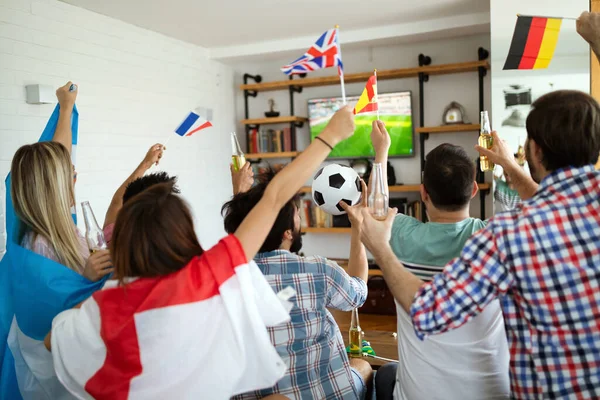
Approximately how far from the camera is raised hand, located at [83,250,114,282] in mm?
1775

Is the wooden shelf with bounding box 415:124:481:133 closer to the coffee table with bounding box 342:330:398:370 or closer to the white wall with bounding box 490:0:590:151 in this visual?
the white wall with bounding box 490:0:590:151

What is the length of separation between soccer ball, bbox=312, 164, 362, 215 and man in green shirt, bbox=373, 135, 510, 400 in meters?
0.28

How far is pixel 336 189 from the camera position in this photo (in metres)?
2.07

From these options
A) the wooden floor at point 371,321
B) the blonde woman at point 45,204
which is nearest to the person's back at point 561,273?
the blonde woman at point 45,204

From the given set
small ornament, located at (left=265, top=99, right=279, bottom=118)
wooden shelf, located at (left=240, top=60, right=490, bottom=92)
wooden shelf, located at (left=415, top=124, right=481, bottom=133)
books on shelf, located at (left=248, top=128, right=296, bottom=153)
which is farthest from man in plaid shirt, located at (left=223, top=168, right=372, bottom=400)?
A: small ornament, located at (left=265, top=99, right=279, bottom=118)

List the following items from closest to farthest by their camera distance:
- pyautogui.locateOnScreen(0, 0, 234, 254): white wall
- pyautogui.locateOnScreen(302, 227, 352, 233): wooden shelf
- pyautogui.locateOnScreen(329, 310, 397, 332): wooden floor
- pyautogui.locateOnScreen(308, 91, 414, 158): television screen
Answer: pyautogui.locateOnScreen(0, 0, 234, 254): white wall
pyautogui.locateOnScreen(329, 310, 397, 332): wooden floor
pyautogui.locateOnScreen(308, 91, 414, 158): television screen
pyautogui.locateOnScreen(302, 227, 352, 233): wooden shelf

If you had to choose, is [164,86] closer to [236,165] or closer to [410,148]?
[410,148]

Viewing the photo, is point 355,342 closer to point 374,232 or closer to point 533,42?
point 374,232

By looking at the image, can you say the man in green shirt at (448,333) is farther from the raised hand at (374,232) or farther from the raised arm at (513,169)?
the raised hand at (374,232)

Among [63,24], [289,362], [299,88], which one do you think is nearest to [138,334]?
[289,362]

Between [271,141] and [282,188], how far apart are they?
4.62 m

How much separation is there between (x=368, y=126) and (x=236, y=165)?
10.8 ft

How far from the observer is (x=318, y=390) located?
5.51 feet

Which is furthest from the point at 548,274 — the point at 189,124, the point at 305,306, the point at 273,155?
the point at 273,155
